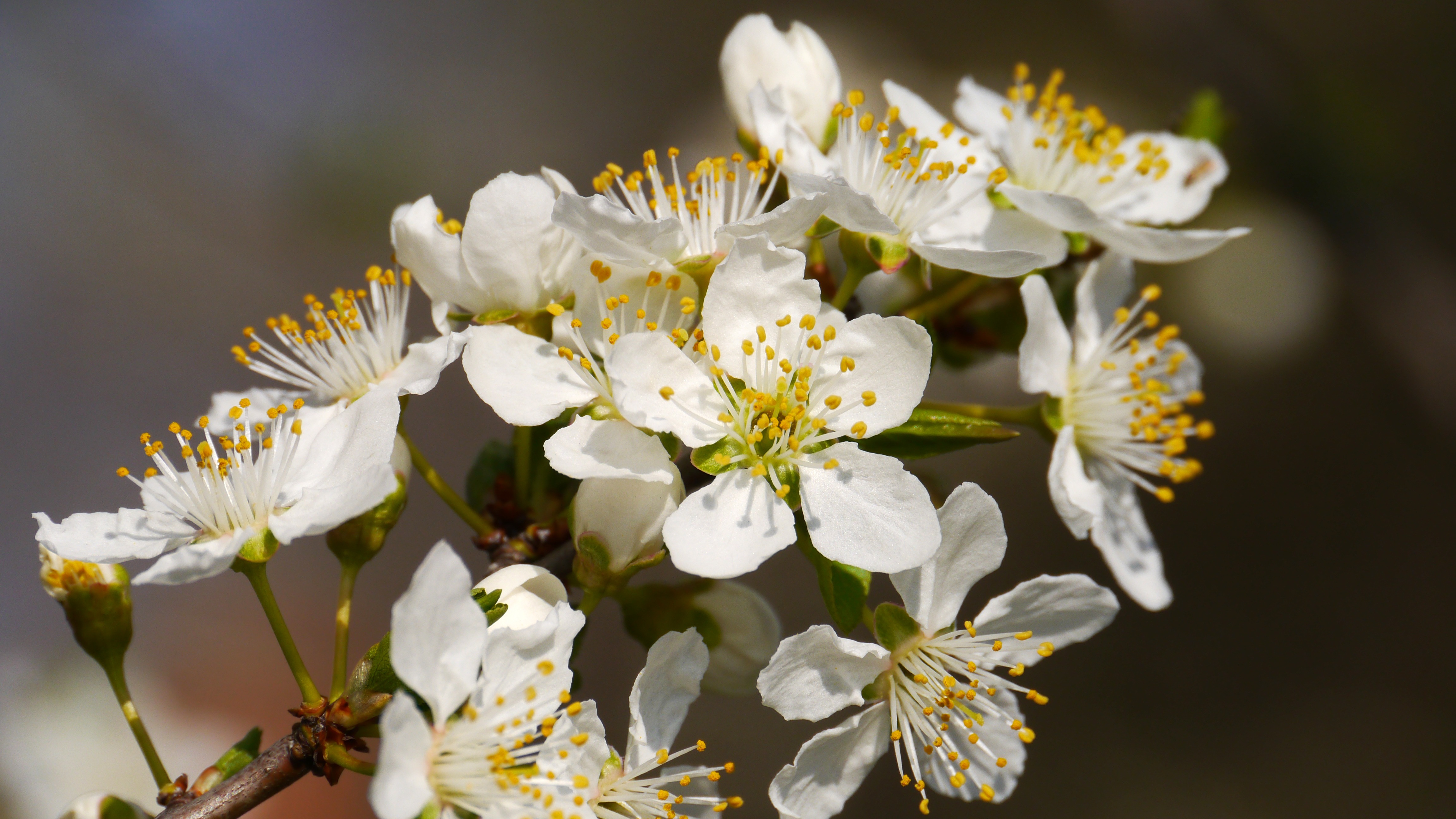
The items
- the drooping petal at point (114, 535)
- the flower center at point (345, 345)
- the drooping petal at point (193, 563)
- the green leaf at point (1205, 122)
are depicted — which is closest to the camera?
the drooping petal at point (193, 563)

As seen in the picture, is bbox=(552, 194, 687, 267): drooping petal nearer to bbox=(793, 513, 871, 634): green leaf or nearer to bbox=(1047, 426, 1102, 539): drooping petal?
bbox=(793, 513, 871, 634): green leaf

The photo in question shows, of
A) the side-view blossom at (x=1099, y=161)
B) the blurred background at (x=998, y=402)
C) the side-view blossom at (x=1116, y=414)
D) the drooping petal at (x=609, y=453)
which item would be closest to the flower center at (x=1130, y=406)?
the side-view blossom at (x=1116, y=414)

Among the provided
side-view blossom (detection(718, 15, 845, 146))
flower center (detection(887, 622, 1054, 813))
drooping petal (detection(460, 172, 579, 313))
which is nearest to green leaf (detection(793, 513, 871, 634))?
flower center (detection(887, 622, 1054, 813))

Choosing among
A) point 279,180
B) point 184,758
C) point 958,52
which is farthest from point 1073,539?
point 279,180

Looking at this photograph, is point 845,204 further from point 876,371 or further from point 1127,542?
point 1127,542

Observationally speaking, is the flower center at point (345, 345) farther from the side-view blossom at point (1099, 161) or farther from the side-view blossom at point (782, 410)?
the side-view blossom at point (1099, 161)

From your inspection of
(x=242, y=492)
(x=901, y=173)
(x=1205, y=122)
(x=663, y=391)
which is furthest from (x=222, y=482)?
(x=1205, y=122)

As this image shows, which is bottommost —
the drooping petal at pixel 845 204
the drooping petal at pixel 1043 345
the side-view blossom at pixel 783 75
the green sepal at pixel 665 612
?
the green sepal at pixel 665 612
